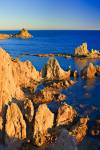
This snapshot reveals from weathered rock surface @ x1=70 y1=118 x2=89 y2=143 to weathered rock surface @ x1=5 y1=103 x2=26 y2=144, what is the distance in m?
5.86

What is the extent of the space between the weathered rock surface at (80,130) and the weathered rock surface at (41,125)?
3.00 m

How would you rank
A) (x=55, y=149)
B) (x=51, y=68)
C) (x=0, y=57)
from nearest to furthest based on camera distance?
(x=55, y=149) → (x=0, y=57) → (x=51, y=68)

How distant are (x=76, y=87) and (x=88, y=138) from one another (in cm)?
2636

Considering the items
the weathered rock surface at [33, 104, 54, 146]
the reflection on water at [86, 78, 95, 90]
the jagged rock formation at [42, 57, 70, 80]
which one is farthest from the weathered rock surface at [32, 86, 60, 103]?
the jagged rock formation at [42, 57, 70, 80]

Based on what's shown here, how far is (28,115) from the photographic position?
36812 millimetres

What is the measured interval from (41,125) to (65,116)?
558 centimetres

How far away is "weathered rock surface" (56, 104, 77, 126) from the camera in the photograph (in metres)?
39.0

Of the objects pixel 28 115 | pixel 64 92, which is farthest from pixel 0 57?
pixel 64 92

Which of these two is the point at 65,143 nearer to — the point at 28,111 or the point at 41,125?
the point at 41,125

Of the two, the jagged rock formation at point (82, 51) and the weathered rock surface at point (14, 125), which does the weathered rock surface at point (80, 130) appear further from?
the jagged rock formation at point (82, 51)

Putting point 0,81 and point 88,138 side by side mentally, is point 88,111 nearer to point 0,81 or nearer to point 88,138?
point 88,138

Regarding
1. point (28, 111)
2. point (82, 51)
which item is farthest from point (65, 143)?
point (82, 51)

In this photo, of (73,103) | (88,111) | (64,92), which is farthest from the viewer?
(64,92)

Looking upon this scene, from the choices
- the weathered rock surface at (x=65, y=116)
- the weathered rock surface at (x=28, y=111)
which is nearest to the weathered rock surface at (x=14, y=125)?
the weathered rock surface at (x=28, y=111)
